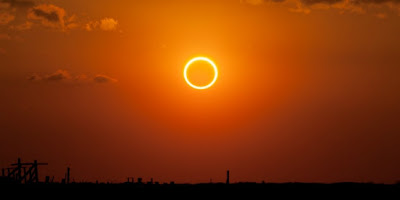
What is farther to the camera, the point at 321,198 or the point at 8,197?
the point at 8,197

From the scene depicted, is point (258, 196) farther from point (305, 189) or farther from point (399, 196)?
point (399, 196)

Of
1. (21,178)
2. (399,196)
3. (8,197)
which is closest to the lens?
(399,196)

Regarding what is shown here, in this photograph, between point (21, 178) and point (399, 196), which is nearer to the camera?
point (399, 196)

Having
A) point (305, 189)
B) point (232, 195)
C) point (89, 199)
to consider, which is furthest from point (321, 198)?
point (89, 199)

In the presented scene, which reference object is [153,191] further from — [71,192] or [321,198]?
[321,198]

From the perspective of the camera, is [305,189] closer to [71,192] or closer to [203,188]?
[203,188]

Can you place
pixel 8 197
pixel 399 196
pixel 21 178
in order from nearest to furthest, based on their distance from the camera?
pixel 399 196 < pixel 8 197 < pixel 21 178

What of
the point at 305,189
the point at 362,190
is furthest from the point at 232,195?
the point at 362,190

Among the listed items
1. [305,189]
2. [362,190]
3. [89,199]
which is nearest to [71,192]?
[89,199]
